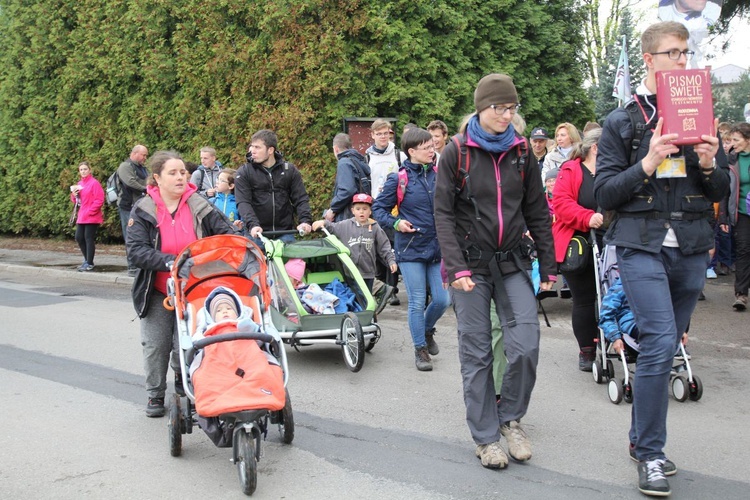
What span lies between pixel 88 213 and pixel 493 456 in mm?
12252

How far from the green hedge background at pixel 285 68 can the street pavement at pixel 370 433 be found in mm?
5885

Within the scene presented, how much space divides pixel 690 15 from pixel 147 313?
20.5 feet

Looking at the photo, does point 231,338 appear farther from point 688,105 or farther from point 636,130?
point 688,105

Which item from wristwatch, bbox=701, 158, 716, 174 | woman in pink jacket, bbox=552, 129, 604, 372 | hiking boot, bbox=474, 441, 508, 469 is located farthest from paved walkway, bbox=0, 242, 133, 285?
wristwatch, bbox=701, 158, 716, 174

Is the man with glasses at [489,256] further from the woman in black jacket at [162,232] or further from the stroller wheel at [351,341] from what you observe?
the stroller wheel at [351,341]

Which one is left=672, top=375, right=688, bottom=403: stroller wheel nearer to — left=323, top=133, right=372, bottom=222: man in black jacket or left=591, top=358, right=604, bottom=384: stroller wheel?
left=591, top=358, right=604, bottom=384: stroller wheel

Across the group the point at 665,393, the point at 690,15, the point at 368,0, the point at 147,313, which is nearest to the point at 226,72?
the point at 368,0

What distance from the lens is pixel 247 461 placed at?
4.49 metres

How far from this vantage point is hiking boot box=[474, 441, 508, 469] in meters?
4.79

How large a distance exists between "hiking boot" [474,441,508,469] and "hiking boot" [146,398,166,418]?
2456mm

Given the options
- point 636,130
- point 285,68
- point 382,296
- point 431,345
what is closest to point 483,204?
point 636,130

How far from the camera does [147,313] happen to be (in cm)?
589

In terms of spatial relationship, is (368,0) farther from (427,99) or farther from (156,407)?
(156,407)

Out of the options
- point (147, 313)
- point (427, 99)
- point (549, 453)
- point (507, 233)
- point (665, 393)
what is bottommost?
point (549, 453)
